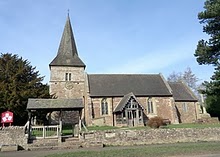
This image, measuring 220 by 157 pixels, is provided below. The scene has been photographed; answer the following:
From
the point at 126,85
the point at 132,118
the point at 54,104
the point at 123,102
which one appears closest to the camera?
the point at 54,104

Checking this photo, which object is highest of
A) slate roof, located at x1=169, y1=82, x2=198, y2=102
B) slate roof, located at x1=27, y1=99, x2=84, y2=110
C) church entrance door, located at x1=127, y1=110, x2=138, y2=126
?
slate roof, located at x1=169, y1=82, x2=198, y2=102

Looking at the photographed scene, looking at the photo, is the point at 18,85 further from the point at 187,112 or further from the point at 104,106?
the point at 187,112

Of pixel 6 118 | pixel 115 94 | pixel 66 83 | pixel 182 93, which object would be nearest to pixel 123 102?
pixel 115 94

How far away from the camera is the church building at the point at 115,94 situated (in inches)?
1357

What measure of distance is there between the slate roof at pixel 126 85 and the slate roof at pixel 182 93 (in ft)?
8.15

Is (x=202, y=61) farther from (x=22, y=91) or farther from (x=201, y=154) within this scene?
(x=22, y=91)

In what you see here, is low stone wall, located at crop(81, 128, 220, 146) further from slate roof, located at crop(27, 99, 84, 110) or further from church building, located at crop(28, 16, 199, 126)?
church building, located at crop(28, 16, 199, 126)

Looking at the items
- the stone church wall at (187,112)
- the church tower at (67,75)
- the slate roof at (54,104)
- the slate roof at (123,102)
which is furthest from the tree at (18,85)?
the stone church wall at (187,112)

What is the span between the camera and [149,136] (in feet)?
61.9

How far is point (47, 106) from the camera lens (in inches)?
785

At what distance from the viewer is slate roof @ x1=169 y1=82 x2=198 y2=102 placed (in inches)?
1562

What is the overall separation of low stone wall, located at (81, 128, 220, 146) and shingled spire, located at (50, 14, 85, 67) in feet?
76.9

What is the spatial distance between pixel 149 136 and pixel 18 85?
16.9 meters

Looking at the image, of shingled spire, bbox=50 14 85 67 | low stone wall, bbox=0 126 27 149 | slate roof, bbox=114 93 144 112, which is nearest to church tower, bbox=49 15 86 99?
shingled spire, bbox=50 14 85 67
